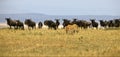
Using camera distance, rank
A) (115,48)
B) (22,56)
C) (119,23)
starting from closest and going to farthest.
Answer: (22,56), (115,48), (119,23)

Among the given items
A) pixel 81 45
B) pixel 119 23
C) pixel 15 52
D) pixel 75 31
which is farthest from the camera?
pixel 119 23

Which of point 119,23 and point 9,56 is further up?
point 9,56

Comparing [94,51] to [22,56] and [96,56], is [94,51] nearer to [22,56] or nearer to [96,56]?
[96,56]

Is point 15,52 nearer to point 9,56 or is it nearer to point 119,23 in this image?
point 9,56

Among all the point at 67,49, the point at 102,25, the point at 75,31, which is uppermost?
the point at 67,49

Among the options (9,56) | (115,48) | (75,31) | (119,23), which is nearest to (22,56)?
(9,56)

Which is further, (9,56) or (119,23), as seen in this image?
(119,23)

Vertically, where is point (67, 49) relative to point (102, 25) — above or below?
above

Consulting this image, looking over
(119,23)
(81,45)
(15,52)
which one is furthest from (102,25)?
(15,52)

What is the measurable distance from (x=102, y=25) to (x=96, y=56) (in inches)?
1615

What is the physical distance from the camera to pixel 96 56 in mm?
19828

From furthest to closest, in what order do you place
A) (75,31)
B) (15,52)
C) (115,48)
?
(75,31)
(115,48)
(15,52)

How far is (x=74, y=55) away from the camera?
65.5 feet

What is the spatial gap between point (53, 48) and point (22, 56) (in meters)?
3.75
